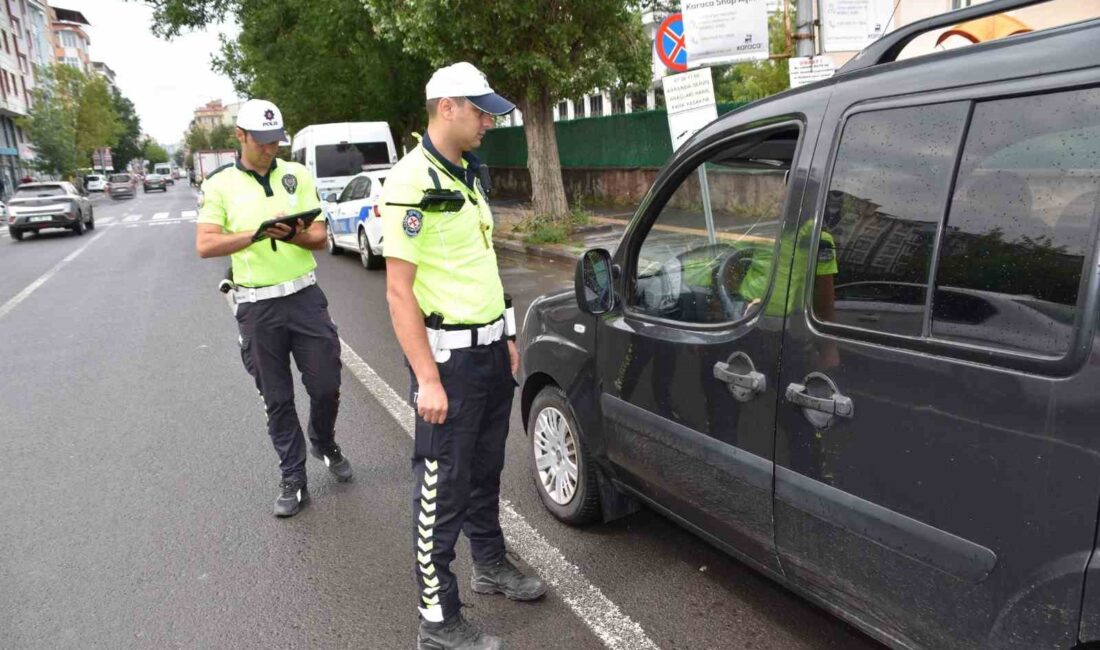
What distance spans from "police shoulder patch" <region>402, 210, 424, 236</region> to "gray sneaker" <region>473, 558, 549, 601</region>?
141 centimetres

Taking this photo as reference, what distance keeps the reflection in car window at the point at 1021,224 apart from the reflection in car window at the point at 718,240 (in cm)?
61

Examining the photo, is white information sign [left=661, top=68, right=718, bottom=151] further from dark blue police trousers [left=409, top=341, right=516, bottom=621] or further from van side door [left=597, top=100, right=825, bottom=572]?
dark blue police trousers [left=409, top=341, right=516, bottom=621]

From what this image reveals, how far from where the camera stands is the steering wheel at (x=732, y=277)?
2678 millimetres

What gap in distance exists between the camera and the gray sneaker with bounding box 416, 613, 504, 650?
2.79m

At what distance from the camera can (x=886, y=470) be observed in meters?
2.06

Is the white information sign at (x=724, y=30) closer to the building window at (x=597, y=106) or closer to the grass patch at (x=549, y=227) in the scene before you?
the grass patch at (x=549, y=227)

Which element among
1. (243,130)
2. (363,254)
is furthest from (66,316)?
(243,130)

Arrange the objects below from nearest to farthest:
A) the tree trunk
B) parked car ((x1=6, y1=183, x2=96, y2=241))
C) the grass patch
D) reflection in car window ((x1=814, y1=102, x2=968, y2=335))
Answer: reflection in car window ((x1=814, y1=102, x2=968, y2=335)) < the grass patch < the tree trunk < parked car ((x1=6, y1=183, x2=96, y2=241))

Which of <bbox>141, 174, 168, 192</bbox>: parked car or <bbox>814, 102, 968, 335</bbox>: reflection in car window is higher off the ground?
<bbox>141, 174, 168, 192</bbox>: parked car

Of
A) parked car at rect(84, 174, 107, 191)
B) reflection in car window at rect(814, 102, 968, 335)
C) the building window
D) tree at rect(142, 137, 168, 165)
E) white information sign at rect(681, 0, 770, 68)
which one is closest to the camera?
reflection in car window at rect(814, 102, 968, 335)

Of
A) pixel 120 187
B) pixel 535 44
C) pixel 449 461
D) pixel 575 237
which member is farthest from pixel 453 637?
pixel 120 187

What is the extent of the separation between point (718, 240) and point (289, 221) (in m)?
2.04

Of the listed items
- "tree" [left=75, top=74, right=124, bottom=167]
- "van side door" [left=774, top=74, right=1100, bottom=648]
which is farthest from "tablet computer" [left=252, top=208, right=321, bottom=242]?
"tree" [left=75, top=74, right=124, bottom=167]

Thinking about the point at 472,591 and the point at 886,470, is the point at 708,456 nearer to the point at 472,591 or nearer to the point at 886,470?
the point at 886,470
